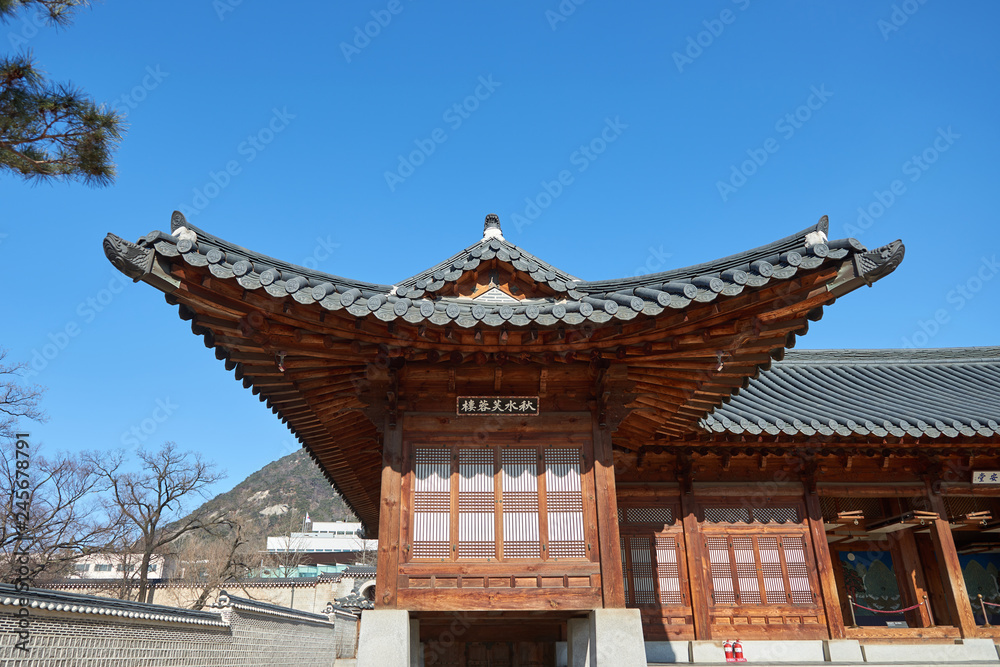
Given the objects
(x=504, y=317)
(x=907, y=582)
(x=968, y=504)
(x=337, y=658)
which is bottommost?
(x=337, y=658)

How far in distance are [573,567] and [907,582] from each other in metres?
10.8

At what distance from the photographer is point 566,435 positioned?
25.6ft

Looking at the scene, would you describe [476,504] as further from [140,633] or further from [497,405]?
[140,633]

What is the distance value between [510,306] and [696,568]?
707 centimetres

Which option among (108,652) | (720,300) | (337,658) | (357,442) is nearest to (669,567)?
(357,442)

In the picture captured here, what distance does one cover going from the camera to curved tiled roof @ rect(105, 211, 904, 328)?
5668 mm

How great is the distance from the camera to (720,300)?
630 centimetres

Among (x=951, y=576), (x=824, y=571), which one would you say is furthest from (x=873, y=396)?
(x=824, y=571)

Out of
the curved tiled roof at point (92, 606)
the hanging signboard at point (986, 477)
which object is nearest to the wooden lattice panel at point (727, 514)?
the hanging signboard at point (986, 477)

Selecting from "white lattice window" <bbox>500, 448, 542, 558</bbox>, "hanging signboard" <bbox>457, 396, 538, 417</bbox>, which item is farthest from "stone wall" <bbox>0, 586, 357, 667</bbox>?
"white lattice window" <bbox>500, 448, 542, 558</bbox>

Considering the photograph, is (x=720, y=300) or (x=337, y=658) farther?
(x=337, y=658)

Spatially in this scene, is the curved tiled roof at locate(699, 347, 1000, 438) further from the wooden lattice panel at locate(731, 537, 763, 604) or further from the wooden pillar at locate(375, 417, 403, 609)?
the wooden pillar at locate(375, 417, 403, 609)

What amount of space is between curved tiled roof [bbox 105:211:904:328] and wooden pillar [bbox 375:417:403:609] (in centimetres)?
176

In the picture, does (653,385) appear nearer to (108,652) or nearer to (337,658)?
(108,652)
